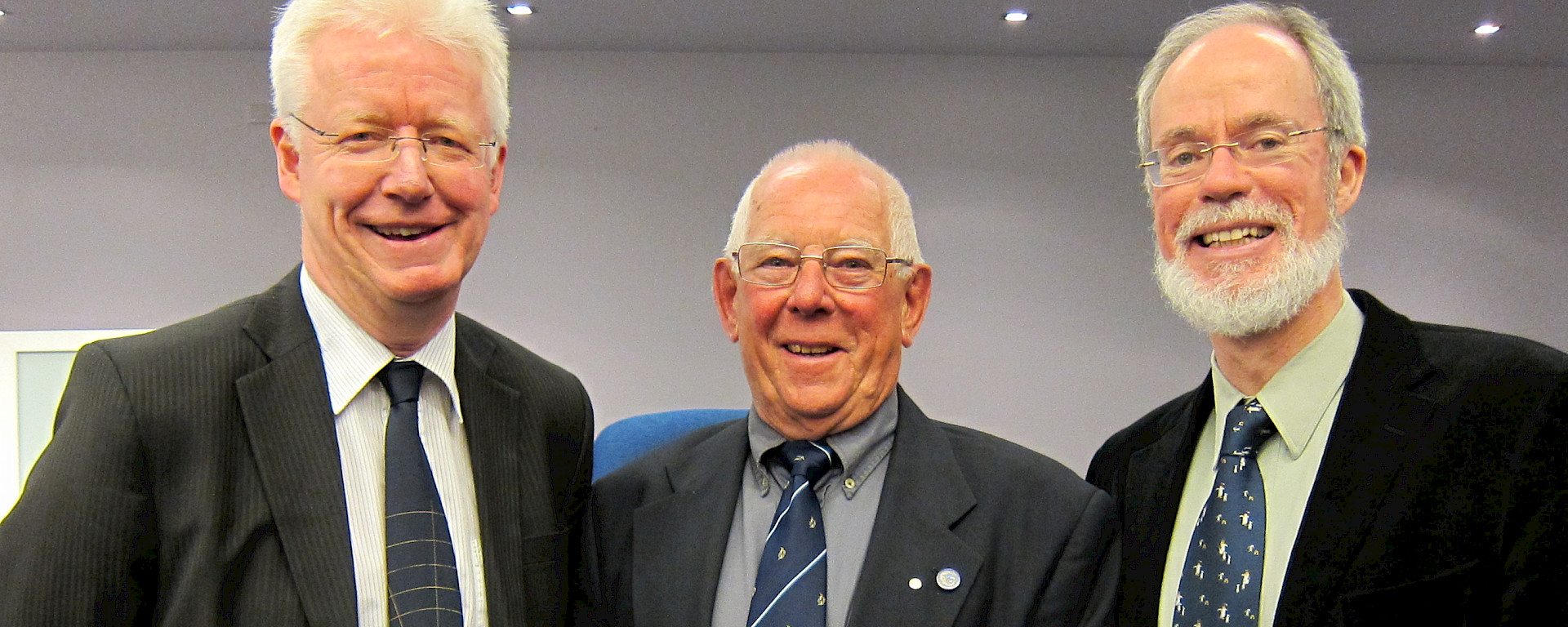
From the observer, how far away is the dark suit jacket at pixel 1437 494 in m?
1.51

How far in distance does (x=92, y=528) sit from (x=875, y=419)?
1087 millimetres

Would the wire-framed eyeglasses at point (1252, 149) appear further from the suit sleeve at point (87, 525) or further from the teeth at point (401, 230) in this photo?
the suit sleeve at point (87, 525)

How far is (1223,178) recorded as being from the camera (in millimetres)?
1756

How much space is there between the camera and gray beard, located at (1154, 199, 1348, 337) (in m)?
1.72

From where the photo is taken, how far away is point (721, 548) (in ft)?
5.56

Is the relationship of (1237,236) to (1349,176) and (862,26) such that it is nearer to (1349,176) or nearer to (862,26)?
(1349,176)

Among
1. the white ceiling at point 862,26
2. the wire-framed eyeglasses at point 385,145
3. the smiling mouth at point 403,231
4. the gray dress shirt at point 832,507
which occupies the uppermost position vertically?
the white ceiling at point 862,26

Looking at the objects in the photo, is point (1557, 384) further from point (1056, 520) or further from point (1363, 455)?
point (1056, 520)

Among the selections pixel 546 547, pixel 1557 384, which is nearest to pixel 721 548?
pixel 546 547

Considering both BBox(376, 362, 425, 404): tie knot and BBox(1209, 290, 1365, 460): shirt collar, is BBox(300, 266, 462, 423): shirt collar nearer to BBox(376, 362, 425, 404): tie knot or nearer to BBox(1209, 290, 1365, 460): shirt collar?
BBox(376, 362, 425, 404): tie knot

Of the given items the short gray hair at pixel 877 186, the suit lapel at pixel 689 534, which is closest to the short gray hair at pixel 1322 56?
the short gray hair at pixel 877 186

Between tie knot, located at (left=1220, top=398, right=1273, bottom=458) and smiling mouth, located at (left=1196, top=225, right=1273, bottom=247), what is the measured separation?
0.26 metres

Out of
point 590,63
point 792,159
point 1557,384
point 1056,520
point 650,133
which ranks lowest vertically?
point 1056,520

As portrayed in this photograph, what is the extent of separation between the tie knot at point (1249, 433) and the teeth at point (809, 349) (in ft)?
2.14
